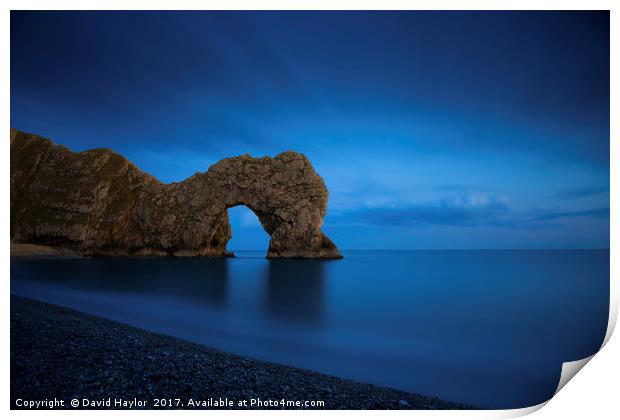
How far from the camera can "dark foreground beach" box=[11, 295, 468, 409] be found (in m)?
2.96

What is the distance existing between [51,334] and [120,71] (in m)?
3.02

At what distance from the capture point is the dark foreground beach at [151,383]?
2.96 meters

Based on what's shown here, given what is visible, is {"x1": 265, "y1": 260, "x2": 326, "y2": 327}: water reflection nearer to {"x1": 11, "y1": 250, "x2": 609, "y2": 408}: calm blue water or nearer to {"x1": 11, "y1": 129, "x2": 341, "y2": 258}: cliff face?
{"x1": 11, "y1": 250, "x2": 609, "y2": 408}: calm blue water

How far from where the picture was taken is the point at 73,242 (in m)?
27.7

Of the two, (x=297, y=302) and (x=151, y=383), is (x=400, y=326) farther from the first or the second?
(x=151, y=383)

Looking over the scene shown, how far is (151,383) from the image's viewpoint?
3062mm

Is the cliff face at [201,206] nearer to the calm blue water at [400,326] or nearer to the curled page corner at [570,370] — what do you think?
the calm blue water at [400,326]

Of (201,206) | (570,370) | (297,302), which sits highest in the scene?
(201,206)

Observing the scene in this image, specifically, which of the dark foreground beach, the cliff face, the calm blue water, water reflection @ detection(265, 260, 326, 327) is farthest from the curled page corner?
the cliff face

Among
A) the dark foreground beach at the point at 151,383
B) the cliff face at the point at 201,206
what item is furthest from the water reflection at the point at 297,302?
the cliff face at the point at 201,206

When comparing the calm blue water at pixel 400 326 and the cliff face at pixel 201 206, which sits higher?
the cliff face at pixel 201 206

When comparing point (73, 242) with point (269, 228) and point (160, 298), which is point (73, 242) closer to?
point (269, 228)

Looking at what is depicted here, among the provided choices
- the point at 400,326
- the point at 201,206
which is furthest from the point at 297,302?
the point at 201,206

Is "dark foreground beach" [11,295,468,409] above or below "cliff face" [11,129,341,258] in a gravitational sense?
below
